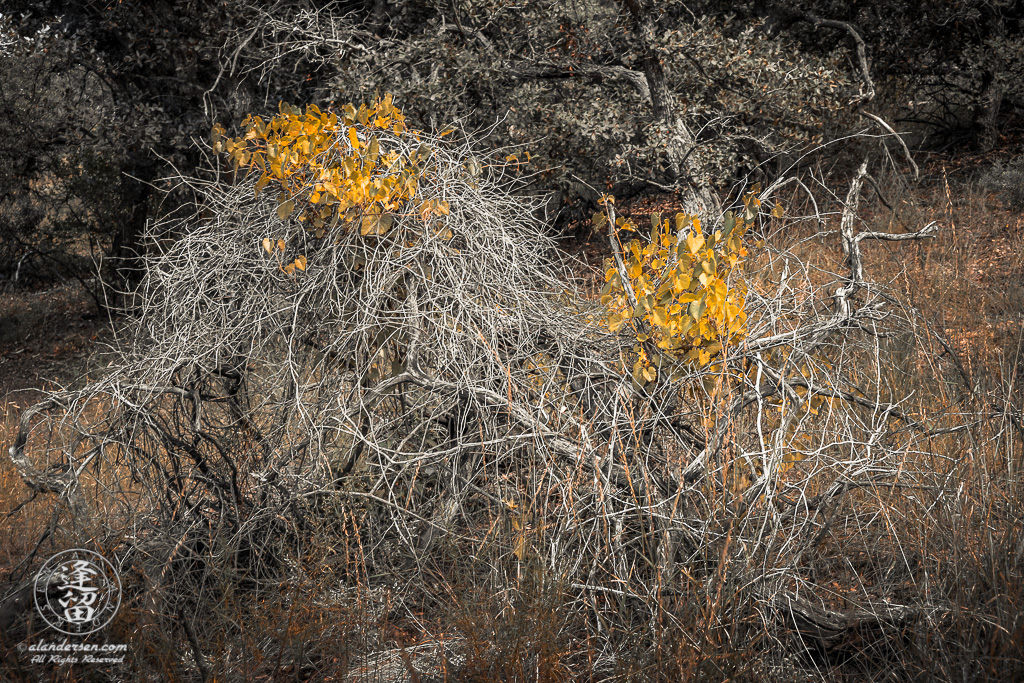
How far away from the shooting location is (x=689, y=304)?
8.04 ft

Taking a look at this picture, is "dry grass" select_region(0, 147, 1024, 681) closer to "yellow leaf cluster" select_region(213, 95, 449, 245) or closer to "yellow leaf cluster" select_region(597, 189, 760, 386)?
"yellow leaf cluster" select_region(597, 189, 760, 386)

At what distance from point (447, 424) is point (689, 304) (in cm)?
116

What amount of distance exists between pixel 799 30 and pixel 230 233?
671 cm

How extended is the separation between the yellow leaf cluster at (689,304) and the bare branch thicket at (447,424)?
0.11 meters

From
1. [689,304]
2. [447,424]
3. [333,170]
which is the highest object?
[333,170]

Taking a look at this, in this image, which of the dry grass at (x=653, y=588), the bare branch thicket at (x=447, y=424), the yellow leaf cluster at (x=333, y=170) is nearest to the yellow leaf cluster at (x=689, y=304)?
the bare branch thicket at (x=447, y=424)

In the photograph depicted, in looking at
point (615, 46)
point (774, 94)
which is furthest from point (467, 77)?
point (774, 94)

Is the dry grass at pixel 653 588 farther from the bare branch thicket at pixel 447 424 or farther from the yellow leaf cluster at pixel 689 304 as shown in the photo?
the yellow leaf cluster at pixel 689 304

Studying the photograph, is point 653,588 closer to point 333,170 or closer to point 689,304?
point 689,304

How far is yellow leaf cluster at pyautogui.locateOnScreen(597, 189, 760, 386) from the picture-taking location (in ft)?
8.09

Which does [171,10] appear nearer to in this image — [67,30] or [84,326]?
[67,30]

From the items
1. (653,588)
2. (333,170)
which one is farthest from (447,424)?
(653,588)

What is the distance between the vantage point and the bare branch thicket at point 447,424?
7.48ft

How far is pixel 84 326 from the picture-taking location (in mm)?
8953
